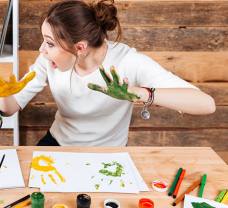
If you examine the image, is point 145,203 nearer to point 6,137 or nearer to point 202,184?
A: point 202,184

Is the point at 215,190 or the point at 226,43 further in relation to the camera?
the point at 226,43

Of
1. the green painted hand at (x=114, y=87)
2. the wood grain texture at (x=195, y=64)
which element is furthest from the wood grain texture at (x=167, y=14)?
the green painted hand at (x=114, y=87)

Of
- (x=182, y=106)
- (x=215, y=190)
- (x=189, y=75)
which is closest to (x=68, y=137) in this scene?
(x=182, y=106)

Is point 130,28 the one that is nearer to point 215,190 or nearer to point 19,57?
point 19,57

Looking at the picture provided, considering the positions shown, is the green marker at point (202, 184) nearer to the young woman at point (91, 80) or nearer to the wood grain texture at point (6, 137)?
the young woman at point (91, 80)

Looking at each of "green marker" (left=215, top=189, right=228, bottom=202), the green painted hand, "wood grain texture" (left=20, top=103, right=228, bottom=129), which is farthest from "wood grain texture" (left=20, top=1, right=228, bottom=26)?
"green marker" (left=215, top=189, right=228, bottom=202)

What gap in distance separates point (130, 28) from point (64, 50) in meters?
0.85

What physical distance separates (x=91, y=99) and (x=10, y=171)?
57cm

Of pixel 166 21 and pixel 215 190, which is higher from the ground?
pixel 166 21

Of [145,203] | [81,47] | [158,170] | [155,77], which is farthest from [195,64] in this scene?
[145,203]

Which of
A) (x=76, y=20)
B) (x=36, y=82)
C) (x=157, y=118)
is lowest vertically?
(x=157, y=118)

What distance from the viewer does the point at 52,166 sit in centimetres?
104

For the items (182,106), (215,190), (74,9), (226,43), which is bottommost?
(215,190)

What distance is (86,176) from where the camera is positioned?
99 cm
